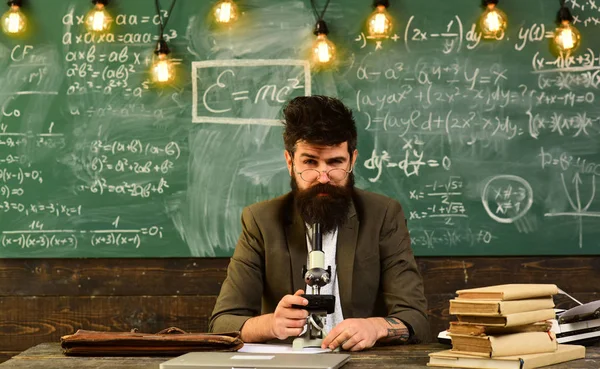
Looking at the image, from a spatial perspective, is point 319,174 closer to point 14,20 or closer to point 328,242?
point 328,242

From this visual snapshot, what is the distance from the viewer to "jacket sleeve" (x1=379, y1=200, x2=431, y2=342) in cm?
278

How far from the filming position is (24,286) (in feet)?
14.0

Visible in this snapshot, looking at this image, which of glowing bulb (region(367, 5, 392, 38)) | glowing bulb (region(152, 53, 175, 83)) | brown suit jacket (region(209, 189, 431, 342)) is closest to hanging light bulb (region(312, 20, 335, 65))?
glowing bulb (region(367, 5, 392, 38))

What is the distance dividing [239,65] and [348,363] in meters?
2.46

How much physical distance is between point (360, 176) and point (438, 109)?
21.8 inches

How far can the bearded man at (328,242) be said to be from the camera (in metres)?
2.86

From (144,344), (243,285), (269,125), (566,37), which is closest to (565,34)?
(566,37)

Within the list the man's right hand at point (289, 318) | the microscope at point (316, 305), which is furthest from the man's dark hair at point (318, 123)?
the man's right hand at point (289, 318)

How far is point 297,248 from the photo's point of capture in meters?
2.99

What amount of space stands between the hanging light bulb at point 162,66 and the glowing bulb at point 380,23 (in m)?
1.11

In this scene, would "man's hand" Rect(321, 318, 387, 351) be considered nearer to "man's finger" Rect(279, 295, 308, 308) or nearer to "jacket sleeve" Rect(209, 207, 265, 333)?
"man's finger" Rect(279, 295, 308, 308)

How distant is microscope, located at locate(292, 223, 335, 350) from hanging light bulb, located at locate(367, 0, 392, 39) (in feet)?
6.75

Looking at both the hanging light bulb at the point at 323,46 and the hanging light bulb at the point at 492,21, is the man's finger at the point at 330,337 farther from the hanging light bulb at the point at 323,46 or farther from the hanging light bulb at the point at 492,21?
the hanging light bulb at the point at 492,21

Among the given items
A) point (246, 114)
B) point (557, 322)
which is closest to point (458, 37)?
point (246, 114)
